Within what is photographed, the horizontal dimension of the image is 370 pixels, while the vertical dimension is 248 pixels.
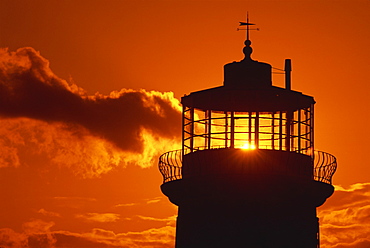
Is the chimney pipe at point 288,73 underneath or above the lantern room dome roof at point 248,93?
above

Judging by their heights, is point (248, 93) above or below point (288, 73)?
below

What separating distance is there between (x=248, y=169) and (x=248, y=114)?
240 cm

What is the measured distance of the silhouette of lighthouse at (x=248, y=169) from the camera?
6288 centimetres

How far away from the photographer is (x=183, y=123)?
214 feet

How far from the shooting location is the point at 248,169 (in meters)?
62.6

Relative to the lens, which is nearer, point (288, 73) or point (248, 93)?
point (248, 93)

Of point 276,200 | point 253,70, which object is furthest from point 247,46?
point 276,200

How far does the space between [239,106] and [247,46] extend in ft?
6.76

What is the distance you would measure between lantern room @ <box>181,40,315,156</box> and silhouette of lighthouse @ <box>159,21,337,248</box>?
34 millimetres

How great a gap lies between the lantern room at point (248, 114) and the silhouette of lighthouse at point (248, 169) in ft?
0.11

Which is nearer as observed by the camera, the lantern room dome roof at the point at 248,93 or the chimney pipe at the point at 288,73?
the lantern room dome roof at the point at 248,93

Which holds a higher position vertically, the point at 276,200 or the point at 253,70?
the point at 253,70

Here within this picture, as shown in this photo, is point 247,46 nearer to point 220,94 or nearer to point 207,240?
point 220,94

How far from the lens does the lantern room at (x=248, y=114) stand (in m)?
63.5
